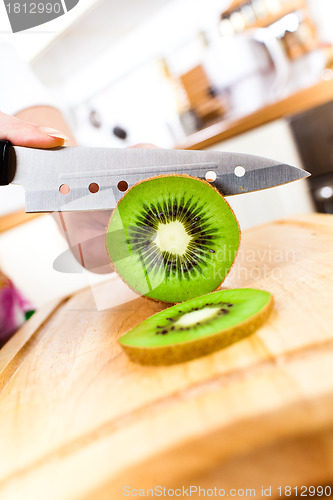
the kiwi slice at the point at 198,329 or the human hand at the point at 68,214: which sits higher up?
the human hand at the point at 68,214

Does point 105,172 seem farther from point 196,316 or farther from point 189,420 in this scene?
point 189,420

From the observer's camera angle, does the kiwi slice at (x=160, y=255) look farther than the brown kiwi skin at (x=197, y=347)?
Yes

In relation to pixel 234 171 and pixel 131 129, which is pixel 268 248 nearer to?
pixel 234 171

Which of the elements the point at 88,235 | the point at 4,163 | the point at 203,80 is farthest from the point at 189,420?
Answer: the point at 203,80

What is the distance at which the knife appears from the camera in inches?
26.9

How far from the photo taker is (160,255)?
68 centimetres

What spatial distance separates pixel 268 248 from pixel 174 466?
1.98ft

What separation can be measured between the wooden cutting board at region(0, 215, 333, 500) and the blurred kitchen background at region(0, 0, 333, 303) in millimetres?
956

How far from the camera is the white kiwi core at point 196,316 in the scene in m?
0.50

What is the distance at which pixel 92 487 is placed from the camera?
13.3 inches

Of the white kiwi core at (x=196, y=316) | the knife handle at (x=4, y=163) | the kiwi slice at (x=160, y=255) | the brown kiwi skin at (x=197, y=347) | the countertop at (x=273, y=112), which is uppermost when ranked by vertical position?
the countertop at (x=273, y=112)

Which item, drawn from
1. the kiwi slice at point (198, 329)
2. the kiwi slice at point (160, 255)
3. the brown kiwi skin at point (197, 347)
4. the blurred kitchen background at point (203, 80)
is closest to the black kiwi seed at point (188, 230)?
the kiwi slice at point (160, 255)

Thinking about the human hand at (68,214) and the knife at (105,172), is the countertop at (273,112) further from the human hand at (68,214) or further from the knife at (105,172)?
the knife at (105,172)

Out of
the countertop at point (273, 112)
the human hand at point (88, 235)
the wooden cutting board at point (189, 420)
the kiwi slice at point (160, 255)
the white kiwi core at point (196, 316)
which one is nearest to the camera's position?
the wooden cutting board at point (189, 420)
